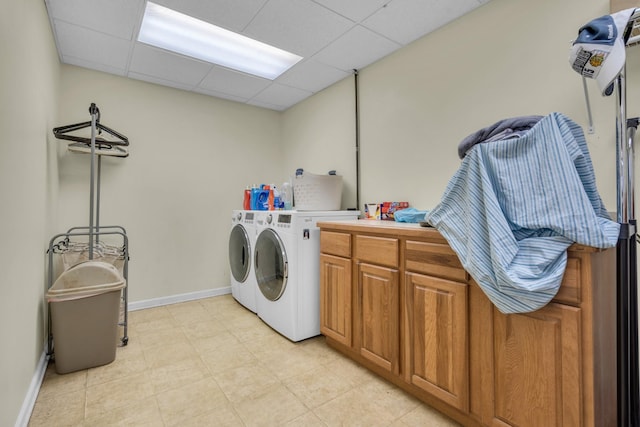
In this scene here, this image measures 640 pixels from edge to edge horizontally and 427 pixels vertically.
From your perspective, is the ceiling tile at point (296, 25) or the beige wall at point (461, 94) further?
the ceiling tile at point (296, 25)

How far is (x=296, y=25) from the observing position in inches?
84.6

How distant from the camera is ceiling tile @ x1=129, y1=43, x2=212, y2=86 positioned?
8.22 feet

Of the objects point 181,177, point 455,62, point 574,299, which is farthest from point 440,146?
point 181,177

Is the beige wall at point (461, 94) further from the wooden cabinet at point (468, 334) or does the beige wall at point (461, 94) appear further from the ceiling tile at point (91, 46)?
the ceiling tile at point (91, 46)

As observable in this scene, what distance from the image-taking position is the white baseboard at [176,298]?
305 cm

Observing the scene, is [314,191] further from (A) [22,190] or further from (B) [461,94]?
(A) [22,190]

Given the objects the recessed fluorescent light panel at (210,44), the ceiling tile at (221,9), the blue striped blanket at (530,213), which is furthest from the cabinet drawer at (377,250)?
the recessed fluorescent light panel at (210,44)

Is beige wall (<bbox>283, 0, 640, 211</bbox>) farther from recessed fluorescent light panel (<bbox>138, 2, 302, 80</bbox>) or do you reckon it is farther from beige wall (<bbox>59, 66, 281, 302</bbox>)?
beige wall (<bbox>59, 66, 281, 302</bbox>)

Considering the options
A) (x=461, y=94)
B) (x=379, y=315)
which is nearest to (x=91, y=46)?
(x=461, y=94)

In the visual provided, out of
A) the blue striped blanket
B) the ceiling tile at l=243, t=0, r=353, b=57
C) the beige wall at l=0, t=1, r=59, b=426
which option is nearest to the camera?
the blue striped blanket

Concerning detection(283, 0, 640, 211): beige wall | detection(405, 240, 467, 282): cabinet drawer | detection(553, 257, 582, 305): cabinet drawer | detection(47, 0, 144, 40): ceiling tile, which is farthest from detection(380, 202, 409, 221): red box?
detection(47, 0, 144, 40): ceiling tile

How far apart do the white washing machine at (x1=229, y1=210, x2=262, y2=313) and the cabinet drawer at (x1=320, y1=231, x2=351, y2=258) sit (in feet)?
2.64

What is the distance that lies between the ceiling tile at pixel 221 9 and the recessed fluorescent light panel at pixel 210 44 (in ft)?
0.44

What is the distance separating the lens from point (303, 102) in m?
3.60
